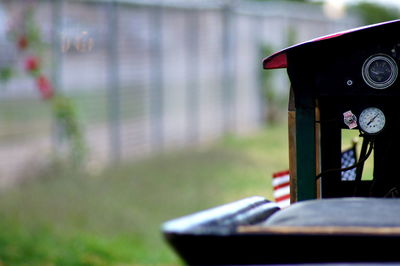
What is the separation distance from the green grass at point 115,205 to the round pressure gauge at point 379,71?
17.0 feet

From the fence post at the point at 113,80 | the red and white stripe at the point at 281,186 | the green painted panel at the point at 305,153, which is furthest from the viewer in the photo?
the fence post at the point at 113,80

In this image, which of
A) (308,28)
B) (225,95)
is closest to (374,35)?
(225,95)

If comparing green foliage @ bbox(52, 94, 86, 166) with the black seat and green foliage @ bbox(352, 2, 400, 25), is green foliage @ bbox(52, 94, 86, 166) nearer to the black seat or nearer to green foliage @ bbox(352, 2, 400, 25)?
A: the black seat

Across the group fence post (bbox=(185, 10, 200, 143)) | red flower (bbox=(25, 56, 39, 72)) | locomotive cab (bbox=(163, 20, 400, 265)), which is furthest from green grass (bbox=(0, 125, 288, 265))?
locomotive cab (bbox=(163, 20, 400, 265))

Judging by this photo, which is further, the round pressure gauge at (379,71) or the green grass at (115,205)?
the green grass at (115,205)

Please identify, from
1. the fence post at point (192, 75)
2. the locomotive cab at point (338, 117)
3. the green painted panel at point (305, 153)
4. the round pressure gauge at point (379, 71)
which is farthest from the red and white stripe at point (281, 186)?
the fence post at point (192, 75)

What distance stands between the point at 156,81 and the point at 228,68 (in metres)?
4.18

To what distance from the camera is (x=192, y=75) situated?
17.5 metres

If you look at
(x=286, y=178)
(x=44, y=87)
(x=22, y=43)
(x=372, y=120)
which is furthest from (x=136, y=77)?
(x=372, y=120)

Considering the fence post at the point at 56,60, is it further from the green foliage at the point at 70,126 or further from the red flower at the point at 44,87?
the red flower at the point at 44,87

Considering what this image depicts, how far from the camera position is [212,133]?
61.2 feet

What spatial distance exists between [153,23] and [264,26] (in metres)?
7.53

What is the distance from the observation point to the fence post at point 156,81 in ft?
51.2

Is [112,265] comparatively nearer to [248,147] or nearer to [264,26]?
[248,147]
